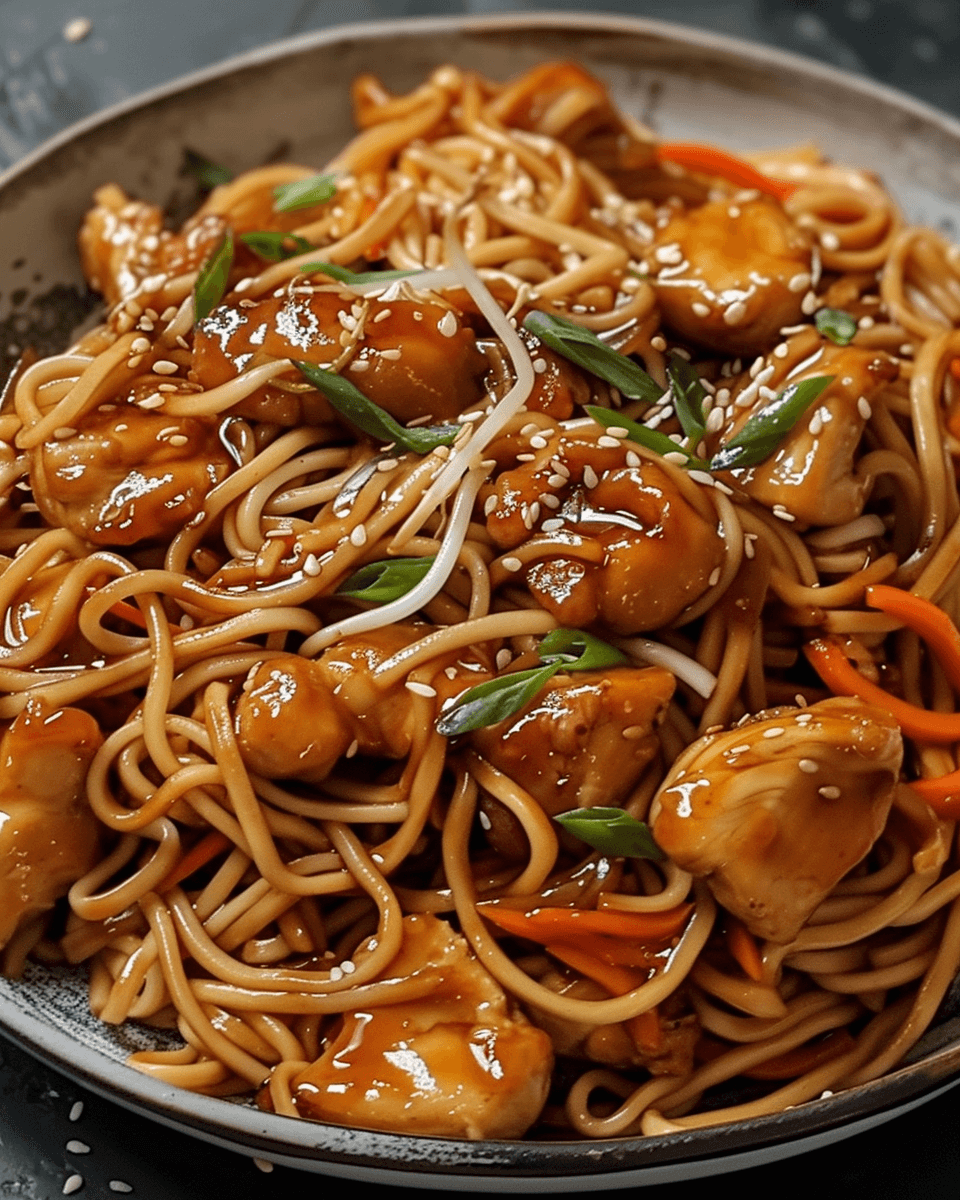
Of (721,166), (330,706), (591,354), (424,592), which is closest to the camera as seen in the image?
(330,706)

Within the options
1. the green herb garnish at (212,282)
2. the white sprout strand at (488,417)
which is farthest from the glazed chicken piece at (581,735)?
the green herb garnish at (212,282)

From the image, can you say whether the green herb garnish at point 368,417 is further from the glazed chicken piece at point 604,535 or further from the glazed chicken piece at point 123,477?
the glazed chicken piece at point 123,477

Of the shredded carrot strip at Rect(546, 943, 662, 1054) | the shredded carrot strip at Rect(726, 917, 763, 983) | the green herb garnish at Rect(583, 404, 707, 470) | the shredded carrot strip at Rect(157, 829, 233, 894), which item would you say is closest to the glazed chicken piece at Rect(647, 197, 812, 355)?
the green herb garnish at Rect(583, 404, 707, 470)

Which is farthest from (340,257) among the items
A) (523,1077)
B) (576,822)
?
(523,1077)

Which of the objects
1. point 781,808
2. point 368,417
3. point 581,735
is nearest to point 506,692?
point 581,735

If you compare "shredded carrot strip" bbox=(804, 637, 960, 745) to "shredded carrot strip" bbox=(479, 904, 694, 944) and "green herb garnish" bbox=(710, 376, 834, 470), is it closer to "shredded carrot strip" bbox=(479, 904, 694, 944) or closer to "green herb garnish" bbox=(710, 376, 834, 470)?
"green herb garnish" bbox=(710, 376, 834, 470)

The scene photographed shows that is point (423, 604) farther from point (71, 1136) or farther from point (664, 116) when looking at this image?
point (664, 116)

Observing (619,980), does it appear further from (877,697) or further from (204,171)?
(204,171)
